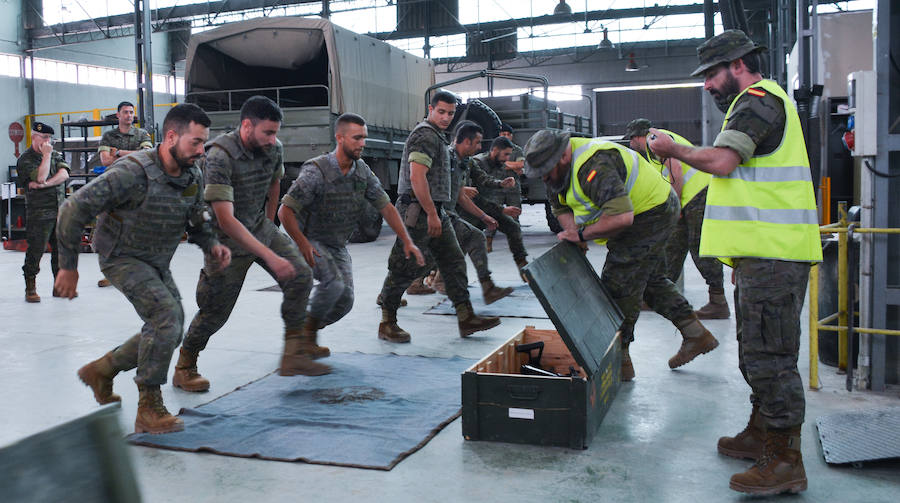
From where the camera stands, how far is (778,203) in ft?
9.90

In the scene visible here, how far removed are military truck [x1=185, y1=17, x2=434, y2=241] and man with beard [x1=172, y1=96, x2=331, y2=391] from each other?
7.82 meters

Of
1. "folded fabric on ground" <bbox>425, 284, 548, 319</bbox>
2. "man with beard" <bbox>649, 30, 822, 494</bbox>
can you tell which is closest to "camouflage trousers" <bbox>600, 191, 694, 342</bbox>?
"man with beard" <bbox>649, 30, 822, 494</bbox>

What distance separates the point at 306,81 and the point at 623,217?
40.0ft

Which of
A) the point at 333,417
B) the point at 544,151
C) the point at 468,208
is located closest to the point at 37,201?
the point at 468,208

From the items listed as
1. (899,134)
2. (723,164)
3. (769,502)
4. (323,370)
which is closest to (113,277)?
(323,370)

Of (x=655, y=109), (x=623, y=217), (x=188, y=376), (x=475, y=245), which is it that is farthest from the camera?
(x=655, y=109)

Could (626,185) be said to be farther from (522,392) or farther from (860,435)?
(860,435)

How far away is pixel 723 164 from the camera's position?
2.99m

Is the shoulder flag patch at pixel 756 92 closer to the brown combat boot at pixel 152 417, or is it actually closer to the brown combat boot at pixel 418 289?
the brown combat boot at pixel 152 417

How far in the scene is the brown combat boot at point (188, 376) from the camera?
4.72 meters

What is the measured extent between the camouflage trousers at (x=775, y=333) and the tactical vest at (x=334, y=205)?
2.90 m

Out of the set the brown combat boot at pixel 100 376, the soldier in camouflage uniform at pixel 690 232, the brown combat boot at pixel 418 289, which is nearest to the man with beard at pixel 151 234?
the brown combat boot at pixel 100 376

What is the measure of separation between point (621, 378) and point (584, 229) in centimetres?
114

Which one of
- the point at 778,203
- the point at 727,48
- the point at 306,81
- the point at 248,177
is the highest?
the point at 306,81
